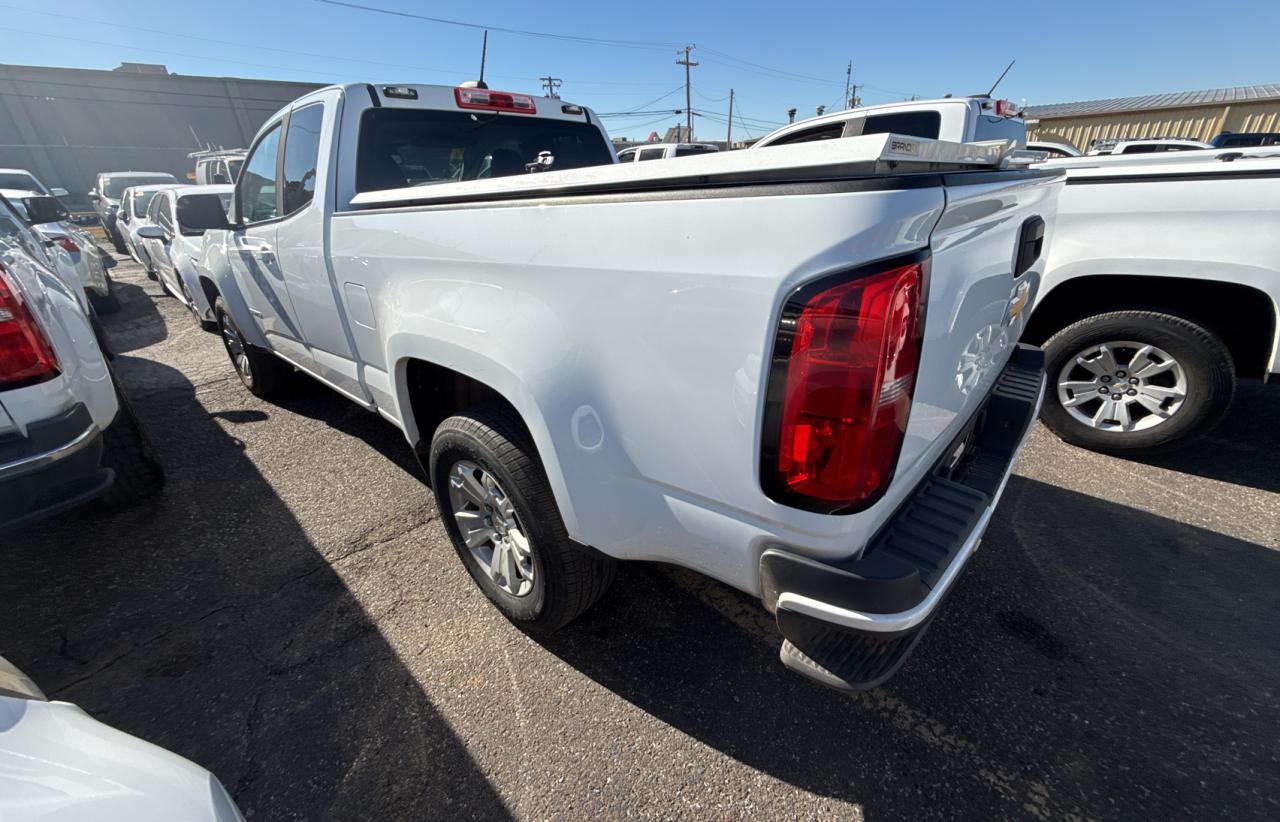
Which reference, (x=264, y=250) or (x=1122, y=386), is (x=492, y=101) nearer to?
(x=264, y=250)

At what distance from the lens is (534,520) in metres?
1.82

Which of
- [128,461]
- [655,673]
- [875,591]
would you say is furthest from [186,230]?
[875,591]

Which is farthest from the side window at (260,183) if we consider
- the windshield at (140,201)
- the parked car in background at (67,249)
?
the windshield at (140,201)

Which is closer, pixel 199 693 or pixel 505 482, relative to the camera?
pixel 505 482

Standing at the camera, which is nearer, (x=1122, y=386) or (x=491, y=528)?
(x=491, y=528)

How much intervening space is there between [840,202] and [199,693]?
2.61 meters

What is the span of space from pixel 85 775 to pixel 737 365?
1.39 metres

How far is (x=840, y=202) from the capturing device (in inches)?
40.1

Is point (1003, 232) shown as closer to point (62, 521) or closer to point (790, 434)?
point (790, 434)

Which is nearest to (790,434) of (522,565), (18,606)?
(522,565)

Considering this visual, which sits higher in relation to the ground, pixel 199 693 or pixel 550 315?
pixel 550 315

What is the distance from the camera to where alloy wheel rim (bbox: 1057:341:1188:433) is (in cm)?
314

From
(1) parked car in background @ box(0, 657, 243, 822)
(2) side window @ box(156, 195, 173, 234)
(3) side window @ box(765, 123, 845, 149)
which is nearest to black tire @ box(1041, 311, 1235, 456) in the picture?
(3) side window @ box(765, 123, 845, 149)

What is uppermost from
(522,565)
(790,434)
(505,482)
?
(790,434)
